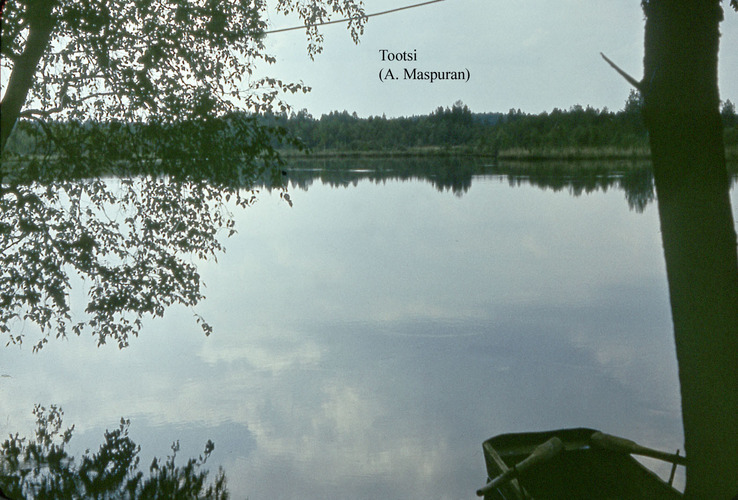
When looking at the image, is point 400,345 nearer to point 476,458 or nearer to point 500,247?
point 476,458

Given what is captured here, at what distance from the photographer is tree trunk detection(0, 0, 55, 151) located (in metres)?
5.17

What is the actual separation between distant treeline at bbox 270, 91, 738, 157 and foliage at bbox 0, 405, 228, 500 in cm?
1994

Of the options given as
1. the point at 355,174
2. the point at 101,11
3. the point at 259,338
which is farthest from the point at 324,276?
the point at 355,174

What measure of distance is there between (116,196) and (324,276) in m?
11.2

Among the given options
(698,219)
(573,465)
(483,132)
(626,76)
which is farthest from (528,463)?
(483,132)

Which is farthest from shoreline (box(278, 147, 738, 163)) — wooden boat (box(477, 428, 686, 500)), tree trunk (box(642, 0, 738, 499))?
tree trunk (box(642, 0, 738, 499))

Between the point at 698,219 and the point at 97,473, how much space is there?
260 inches

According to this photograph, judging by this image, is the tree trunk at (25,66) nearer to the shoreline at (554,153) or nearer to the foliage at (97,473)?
the foliage at (97,473)

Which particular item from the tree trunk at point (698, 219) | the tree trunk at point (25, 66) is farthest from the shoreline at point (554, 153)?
the tree trunk at point (698, 219)

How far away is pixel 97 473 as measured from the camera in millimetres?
7133

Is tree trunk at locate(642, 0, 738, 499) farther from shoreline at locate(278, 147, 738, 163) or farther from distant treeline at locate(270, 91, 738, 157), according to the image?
distant treeline at locate(270, 91, 738, 157)

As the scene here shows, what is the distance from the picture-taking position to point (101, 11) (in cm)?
554

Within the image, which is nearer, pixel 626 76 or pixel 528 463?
pixel 626 76

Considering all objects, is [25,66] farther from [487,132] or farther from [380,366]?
[487,132]
